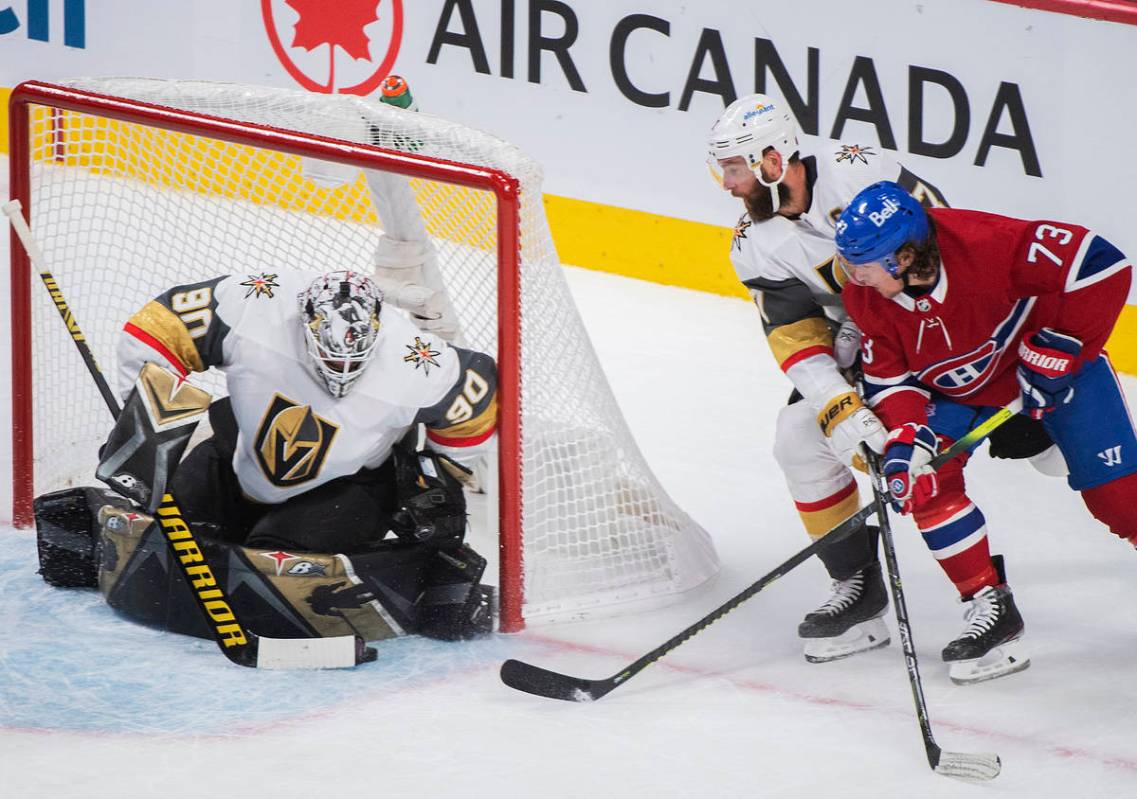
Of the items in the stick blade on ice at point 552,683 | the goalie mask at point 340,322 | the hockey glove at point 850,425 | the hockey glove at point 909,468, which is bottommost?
the stick blade on ice at point 552,683

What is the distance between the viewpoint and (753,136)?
3.27 metres

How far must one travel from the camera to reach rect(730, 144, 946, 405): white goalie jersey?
332cm

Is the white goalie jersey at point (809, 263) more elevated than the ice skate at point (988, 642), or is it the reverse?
the white goalie jersey at point (809, 263)

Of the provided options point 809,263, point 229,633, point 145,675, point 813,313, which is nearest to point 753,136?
point 809,263

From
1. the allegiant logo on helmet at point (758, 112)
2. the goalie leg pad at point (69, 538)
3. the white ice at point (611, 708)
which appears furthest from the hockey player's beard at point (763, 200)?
the goalie leg pad at point (69, 538)

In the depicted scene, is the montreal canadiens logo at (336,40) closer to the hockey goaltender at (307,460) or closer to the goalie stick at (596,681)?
the hockey goaltender at (307,460)

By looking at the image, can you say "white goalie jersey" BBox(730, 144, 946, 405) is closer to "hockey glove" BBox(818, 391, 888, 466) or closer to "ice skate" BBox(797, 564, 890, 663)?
"hockey glove" BBox(818, 391, 888, 466)

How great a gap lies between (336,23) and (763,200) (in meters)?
2.79

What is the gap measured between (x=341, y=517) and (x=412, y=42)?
8.66ft

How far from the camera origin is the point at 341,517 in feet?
11.3

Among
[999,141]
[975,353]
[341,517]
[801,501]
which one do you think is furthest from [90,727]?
[999,141]

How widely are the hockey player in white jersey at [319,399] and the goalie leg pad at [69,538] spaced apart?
0.24 metres

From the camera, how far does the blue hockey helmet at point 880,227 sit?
9.84ft

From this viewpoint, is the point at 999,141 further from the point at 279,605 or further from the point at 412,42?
the point at 279,605
